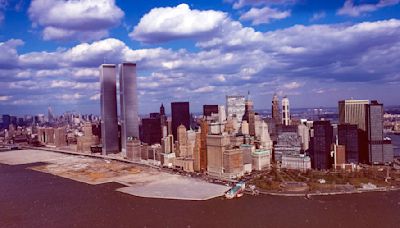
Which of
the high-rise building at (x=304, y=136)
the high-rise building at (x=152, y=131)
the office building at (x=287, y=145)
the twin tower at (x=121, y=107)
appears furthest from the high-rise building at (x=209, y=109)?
the office building at (x=287, y=145)

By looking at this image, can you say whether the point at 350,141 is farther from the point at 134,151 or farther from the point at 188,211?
the point at 134,151

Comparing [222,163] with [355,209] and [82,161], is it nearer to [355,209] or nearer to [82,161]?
[355,209]

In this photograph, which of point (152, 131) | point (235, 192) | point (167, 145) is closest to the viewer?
point (235, 192)

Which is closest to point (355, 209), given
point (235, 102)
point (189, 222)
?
point (189, 222)

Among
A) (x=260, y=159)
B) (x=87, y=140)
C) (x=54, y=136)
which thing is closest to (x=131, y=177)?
(x=260, y=159)

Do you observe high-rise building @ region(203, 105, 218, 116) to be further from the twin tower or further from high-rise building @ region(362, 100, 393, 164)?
high-rise building @ region(362, 100, 393, 164)

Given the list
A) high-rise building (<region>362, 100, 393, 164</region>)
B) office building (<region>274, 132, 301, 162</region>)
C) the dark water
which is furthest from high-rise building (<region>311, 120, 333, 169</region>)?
the dark water

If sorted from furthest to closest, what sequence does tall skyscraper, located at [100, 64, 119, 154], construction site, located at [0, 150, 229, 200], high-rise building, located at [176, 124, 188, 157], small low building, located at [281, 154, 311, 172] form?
tall skyscraper, located at [100, 64, 119, 154]
high-rise building, located at [176, 124, 188, 157]
small low building, located at [281, 154, 311, 172]
construction site, located at [0, 150, 229, 200]
